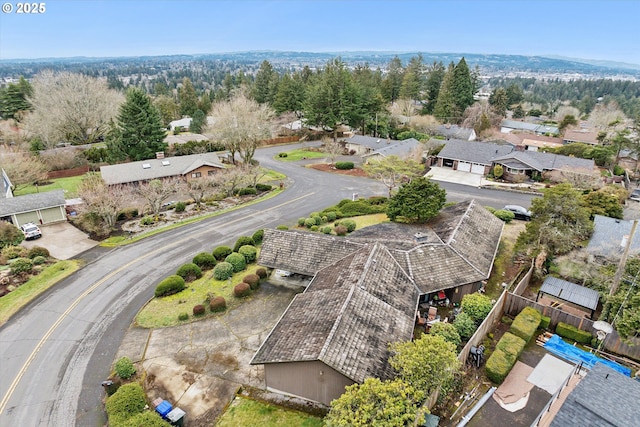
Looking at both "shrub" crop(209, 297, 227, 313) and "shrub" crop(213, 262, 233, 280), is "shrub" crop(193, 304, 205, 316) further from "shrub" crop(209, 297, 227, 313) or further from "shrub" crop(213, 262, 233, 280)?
"shrub" crop(213, 262, 233, 280)

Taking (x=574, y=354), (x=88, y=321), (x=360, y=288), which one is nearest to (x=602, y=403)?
(x=574, y=354)

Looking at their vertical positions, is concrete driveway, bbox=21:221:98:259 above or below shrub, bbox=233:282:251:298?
below

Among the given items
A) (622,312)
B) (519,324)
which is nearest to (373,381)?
(519,324)

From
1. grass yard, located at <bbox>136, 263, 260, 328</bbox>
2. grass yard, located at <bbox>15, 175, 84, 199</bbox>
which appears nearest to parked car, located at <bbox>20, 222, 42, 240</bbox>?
grass yard, located at <bbox>15, 175, 84, 199</bbox>

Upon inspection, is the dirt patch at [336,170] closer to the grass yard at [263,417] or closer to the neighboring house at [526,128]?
the grass yard at [263,417]

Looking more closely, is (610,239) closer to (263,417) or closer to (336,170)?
(263,417)

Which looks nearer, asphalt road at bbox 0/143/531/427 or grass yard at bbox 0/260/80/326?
asphalt road at bbox 0/143/531/427

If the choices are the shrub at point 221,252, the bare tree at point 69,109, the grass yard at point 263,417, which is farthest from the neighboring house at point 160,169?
the grass yard at point 263,417
